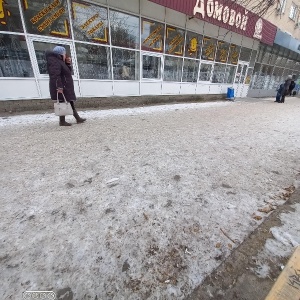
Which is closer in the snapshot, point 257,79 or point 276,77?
point 257,79

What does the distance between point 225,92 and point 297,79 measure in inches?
575

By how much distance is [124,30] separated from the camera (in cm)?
730

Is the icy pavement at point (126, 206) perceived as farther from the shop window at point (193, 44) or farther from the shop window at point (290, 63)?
the shop window at point (290, 63)

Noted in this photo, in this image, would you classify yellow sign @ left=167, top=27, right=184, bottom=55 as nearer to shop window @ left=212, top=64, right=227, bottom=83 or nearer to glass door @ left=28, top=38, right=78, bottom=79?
shop window @ left=212, top=64, right=227, bottom=83

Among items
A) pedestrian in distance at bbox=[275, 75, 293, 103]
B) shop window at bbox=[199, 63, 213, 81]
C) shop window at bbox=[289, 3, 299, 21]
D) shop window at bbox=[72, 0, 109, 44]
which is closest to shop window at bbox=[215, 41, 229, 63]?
shop window at bbox=[199, 63, 213, 81]

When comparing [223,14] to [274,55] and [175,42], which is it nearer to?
[175,42]

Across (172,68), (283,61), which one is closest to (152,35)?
(172,68)

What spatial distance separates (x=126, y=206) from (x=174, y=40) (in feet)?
30.3

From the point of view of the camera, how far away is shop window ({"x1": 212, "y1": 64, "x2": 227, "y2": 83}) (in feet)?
38.0

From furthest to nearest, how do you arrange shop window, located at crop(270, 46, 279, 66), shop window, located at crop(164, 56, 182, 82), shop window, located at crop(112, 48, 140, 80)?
shop window, located at crop(270, 46, 279, 66)
shop window, located at crop(164, 56, 182, 82)
shop window, located at crop(112, 48, 140, 80)

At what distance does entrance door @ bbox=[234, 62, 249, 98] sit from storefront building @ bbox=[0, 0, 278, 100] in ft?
4.87

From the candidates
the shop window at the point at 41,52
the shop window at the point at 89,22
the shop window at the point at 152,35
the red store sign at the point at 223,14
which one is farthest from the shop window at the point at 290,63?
the shop window at the point at 41,52

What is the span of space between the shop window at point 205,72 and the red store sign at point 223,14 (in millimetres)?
2128

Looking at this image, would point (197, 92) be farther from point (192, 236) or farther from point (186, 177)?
point (192, 236)
